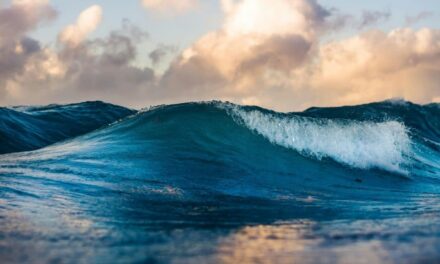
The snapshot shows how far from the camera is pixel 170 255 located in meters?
3.76

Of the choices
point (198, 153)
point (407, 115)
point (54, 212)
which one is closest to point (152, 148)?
point (198, 153)

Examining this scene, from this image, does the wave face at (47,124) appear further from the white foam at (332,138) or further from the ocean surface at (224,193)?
the white foam at (332,138)

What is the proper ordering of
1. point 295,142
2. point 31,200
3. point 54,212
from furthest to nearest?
point 295,142
point 31,200
point 54,212

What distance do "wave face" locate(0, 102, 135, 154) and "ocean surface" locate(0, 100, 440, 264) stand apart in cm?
17

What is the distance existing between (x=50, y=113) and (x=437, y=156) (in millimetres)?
18940

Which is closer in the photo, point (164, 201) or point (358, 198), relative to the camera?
point (164, 201)

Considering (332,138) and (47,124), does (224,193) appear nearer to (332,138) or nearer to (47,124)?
(332,138)

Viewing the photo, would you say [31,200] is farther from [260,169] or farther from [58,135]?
[58,135]

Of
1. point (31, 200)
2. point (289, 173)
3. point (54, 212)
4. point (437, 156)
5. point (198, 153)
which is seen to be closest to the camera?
point (54, 212)

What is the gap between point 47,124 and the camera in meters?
24.3

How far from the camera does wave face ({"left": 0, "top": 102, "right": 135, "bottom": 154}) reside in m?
20.0

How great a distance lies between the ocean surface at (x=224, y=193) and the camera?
13.0ft

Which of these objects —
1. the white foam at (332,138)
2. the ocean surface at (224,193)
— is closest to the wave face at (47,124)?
the ocean surface at (224,193)

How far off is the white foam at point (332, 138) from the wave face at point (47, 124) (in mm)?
8920
